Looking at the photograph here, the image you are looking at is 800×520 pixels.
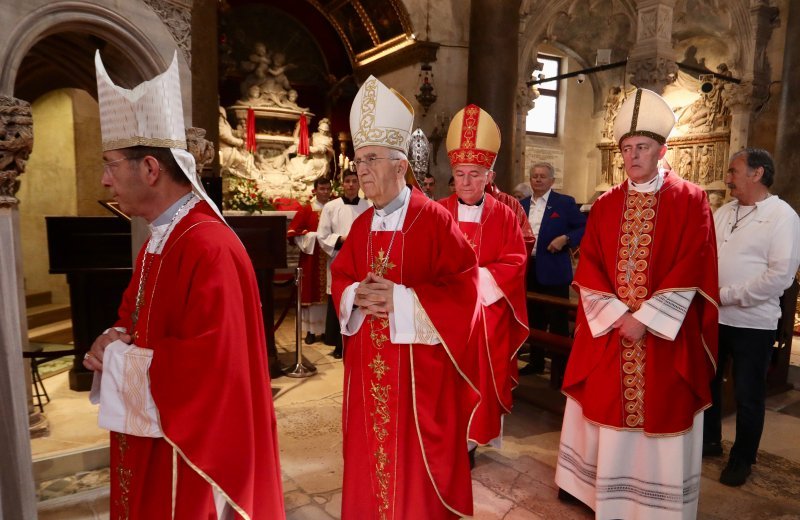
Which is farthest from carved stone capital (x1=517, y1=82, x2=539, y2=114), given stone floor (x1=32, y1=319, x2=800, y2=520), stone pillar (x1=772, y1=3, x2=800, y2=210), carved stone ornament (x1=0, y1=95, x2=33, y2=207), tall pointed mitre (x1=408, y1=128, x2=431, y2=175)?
carved stone ornament (x1=0, y1=95, x2=33, y2=207)

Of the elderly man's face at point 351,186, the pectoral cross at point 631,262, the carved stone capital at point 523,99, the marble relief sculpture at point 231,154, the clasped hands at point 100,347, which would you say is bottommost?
the clasped hands at point 100,347

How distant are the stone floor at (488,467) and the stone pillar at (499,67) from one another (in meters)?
5.12

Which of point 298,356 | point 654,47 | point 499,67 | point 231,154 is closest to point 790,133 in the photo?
point 654,47

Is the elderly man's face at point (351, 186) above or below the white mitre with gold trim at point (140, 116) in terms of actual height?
below

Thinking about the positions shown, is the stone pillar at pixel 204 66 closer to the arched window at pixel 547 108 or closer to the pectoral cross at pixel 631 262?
the pectoral cross at pixel 631 262

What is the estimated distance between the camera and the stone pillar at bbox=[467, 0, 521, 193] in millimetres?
9195

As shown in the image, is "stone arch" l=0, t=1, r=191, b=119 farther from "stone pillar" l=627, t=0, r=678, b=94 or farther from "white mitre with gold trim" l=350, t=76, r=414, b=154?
"stone pillar" l=627, t=0, r=678, b=94

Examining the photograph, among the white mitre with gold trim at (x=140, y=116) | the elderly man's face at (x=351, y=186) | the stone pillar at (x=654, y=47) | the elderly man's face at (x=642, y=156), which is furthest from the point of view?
the stone pillar at (x=654, y=47)

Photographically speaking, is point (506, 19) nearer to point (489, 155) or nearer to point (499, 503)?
point (489, 155)

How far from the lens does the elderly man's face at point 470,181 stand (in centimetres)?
371

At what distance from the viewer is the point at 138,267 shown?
188 centimetres

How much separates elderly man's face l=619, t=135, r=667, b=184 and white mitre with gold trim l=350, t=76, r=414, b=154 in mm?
1192

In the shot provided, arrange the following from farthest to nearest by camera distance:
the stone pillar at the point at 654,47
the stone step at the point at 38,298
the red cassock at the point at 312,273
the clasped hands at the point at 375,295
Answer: the stone pillar at the point at 654,47, the stone step at the point at 38,298, the red cassock at the point at 312,273, the clasped hands at the point at 375,295

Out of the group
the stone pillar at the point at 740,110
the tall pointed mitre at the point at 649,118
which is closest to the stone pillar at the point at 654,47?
the stone pillar at the point at 740,110
